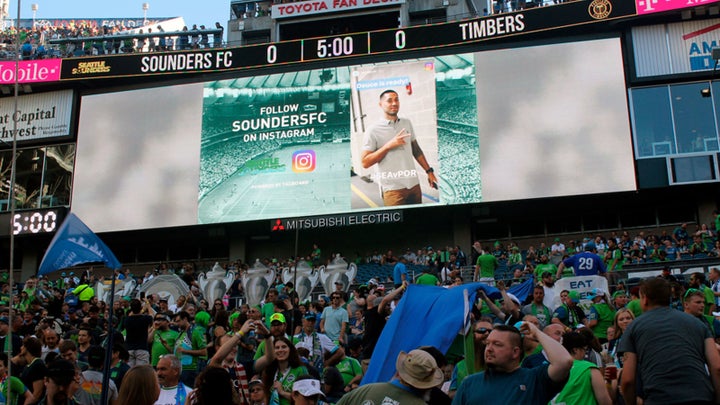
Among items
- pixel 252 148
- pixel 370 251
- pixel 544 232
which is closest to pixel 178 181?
pixel 252 148

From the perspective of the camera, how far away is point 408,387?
16.7 feet

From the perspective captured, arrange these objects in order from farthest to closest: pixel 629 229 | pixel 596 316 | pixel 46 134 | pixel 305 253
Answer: pixel 46 134 < pixel 305 253 < pixel 629 229 < pixel 596 316

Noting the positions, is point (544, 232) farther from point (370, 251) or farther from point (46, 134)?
point (46, 134)

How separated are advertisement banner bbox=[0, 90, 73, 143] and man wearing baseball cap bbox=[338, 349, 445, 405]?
3199 centimetres

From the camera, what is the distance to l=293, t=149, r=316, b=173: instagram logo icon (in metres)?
30.1

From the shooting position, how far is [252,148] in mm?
30859

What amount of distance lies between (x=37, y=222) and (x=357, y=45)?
14.5 meters

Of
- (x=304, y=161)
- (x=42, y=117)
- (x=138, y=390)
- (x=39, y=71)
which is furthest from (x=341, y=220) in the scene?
(x=138, y=390)

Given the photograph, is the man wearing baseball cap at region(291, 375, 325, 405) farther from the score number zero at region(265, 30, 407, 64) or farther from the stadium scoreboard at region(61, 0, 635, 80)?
the score number zero at region(265, 30, 407, 64)

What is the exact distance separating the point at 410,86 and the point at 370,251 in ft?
22.0

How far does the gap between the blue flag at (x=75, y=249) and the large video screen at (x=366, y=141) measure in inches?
831

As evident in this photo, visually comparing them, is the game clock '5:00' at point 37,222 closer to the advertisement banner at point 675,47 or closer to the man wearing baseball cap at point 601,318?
the advertisement banner at point 675,47

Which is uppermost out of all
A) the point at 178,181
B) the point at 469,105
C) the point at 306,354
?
the point at 469,105

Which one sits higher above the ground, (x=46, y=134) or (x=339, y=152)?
(x=46, y=134)
